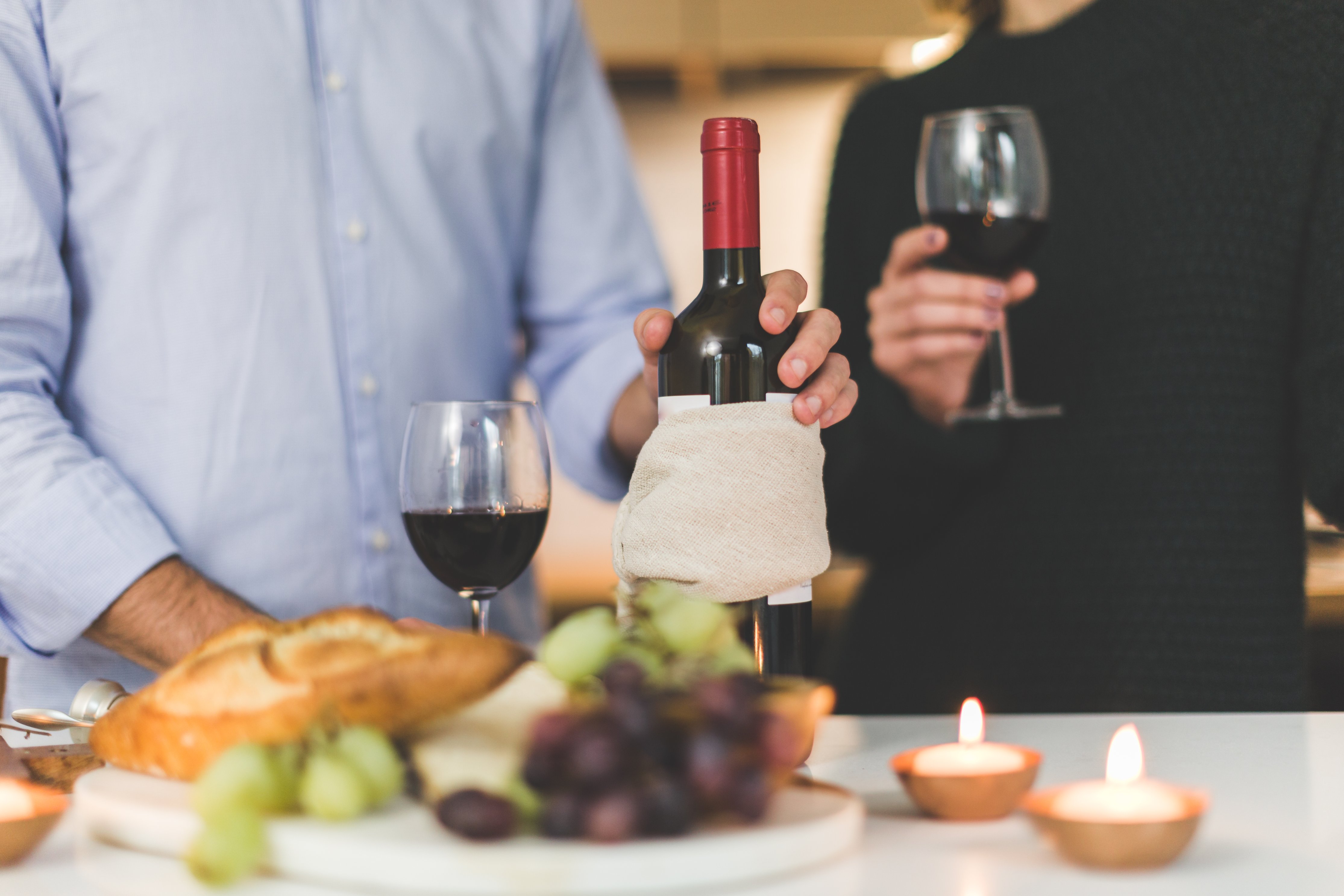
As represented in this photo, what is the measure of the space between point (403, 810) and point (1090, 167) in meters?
1.10

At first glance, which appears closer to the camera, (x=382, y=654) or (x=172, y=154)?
(x=382, y=654)

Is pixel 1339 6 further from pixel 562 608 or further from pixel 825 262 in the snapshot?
pixel 562 608

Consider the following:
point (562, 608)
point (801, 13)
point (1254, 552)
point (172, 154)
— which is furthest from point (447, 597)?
point (801, 13)

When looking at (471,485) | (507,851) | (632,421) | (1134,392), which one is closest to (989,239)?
(1134,392)

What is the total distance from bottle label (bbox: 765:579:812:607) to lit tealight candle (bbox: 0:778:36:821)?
361 mm

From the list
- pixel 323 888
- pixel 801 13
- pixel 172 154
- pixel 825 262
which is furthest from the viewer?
pixel 801 13

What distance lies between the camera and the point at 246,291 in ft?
3.29

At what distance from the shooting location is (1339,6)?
1.12m

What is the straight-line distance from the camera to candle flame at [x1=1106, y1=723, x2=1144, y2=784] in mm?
466

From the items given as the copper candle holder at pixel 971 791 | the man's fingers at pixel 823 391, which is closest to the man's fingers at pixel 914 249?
the man's fingers at pixel 823 391

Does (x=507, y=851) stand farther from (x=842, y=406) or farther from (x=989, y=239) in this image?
(x=989, y=239)

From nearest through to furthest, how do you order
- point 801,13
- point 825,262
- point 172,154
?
point 172,154 → point 825,262 → point 801,13

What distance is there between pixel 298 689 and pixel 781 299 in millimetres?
342

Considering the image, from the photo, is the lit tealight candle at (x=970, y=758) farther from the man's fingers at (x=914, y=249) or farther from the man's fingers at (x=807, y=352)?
the man's fingers at (x=914, y=249)
